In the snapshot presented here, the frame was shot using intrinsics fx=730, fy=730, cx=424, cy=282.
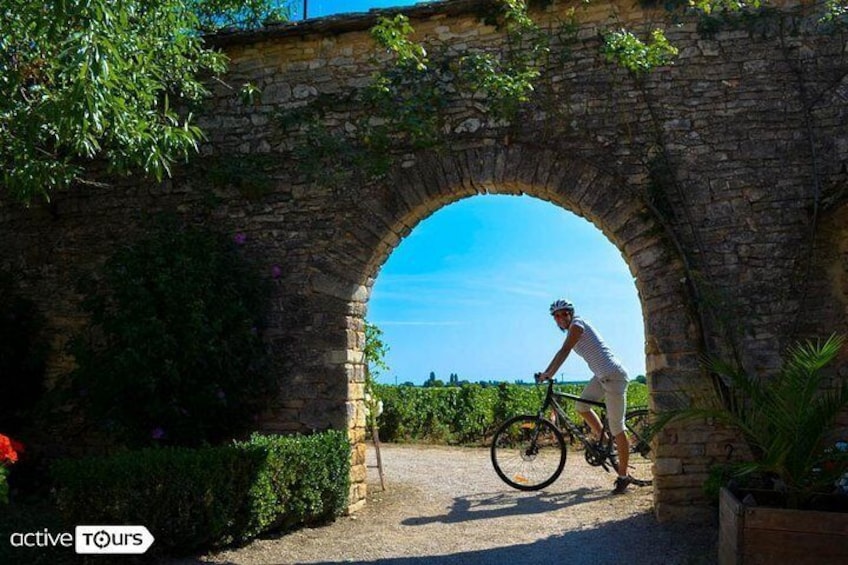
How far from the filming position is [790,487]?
377 cm

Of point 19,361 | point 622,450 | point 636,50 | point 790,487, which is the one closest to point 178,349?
point 19,361

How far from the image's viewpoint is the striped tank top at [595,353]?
20.9ft

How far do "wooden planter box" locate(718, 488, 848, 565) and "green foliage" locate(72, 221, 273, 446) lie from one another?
394cm

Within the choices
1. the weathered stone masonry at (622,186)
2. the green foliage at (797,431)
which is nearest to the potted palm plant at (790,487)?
the green foliage at (797,431)

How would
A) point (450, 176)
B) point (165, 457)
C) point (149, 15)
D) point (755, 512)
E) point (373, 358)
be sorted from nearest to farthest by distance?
1. point (755, 512)
2. point (165, 457)
3. point (149, 15)
4. point (450, 176)
5. point (373, 358)

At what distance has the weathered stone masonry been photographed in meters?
5.55

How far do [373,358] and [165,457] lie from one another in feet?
10.9

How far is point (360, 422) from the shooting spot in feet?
20.9

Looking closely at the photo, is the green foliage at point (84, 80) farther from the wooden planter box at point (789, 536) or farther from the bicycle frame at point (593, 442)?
the wooden planter box at point (789, 536)

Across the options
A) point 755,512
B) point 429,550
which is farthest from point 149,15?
point 755,512

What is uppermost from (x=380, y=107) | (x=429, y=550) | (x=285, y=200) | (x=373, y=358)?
(x=380, y=107)

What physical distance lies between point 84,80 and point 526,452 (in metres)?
4.65

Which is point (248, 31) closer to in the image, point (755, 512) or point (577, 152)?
point (577, 152)


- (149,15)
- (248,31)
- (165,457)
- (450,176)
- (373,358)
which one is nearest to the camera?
(165,457)
